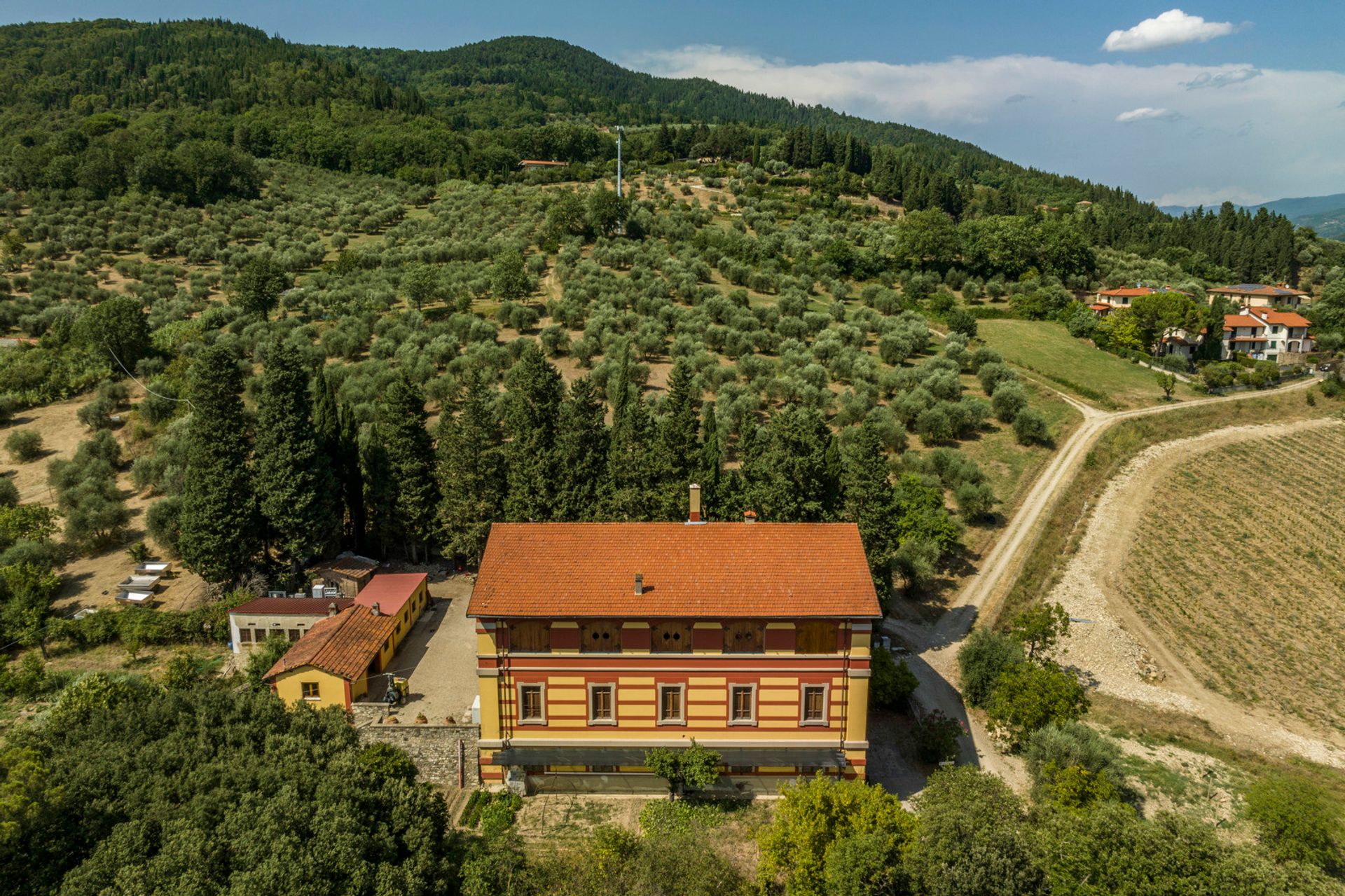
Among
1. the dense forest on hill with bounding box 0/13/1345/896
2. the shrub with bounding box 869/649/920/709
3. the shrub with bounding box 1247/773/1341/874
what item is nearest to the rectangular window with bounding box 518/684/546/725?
the dense forest on hill with bounding box 0/13/1345/896

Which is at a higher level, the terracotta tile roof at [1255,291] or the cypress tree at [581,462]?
the terracotta tile roof at [1255,291]

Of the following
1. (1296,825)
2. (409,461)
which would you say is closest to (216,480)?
(409,461)

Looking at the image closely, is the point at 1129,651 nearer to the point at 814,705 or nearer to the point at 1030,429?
the point at 814,705

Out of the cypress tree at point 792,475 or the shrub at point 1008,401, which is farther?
the shrub at point 1008,401

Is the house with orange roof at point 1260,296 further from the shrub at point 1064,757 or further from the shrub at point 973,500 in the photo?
the shrub at point 1064,757

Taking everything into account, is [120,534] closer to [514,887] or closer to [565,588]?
[565,588]

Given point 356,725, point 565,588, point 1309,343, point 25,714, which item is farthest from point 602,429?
point 1309,343

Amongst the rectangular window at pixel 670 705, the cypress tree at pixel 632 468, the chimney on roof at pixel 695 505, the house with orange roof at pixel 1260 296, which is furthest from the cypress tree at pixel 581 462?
the house with orange roof at pixel 1260 296
